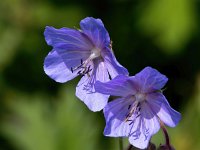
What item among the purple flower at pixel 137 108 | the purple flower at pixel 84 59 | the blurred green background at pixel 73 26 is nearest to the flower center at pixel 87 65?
the purple flower at pixel 84 59

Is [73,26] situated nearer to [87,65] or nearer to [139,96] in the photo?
[87,65]

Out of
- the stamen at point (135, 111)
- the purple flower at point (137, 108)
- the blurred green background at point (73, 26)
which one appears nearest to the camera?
the purple flower at point (137, 108)

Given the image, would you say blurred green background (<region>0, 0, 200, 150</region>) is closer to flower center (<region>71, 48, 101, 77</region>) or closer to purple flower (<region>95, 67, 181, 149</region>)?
flower center (<region>71, 48, 101, 77</region>)

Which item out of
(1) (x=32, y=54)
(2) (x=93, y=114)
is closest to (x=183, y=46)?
(2) (x=93, y=114)

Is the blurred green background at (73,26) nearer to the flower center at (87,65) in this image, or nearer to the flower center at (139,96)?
the flower center at (87,65)

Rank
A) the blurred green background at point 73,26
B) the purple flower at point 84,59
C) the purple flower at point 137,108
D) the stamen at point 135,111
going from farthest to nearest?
the blurred green background at point 73,26 < the stamen at point 135,111 < the purple flower at point 84,59 < the purple flower at point 137,108
